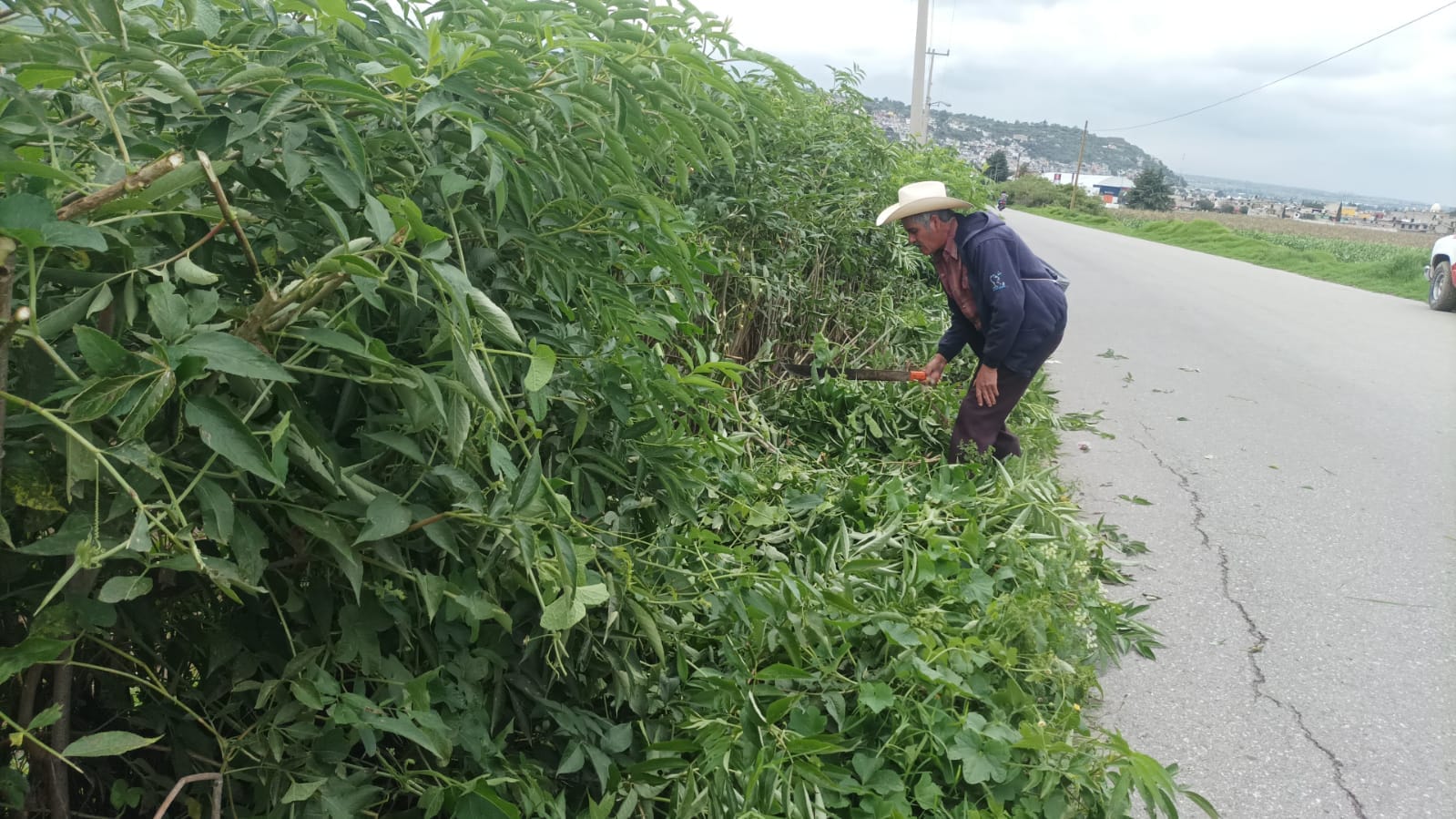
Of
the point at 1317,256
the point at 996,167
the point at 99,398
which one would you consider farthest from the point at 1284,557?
the point at 996,167

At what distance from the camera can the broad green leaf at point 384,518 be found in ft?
3.89

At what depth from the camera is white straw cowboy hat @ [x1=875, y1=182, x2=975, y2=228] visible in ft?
15.0

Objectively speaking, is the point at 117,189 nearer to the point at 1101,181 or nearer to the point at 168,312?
the point at 168,312

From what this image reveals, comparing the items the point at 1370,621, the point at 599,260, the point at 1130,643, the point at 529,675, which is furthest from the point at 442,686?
the point at 1370,621

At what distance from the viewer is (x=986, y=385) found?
4508 millimetres

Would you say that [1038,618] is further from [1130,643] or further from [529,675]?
[529,675]

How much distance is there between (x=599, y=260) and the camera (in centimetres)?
183

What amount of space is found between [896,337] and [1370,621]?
2870 mm

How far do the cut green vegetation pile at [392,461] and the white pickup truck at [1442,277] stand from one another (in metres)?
13.5

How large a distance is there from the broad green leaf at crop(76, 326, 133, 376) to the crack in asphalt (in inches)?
128

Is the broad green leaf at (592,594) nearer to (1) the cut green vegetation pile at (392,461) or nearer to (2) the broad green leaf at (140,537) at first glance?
(1) the cut green vegetation pile at (392,461)

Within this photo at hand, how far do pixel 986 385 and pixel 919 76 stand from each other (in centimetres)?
1566

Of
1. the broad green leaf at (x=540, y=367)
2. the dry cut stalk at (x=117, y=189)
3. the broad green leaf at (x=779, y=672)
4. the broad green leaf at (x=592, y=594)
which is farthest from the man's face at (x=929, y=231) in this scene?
the dry cut stalk at (x=117, y=189)

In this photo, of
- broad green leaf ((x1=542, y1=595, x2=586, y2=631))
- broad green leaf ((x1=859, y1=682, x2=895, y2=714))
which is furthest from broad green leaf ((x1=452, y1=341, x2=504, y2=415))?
broad green leaf ((x1=859, y1=682, x2=895, y2=714))
